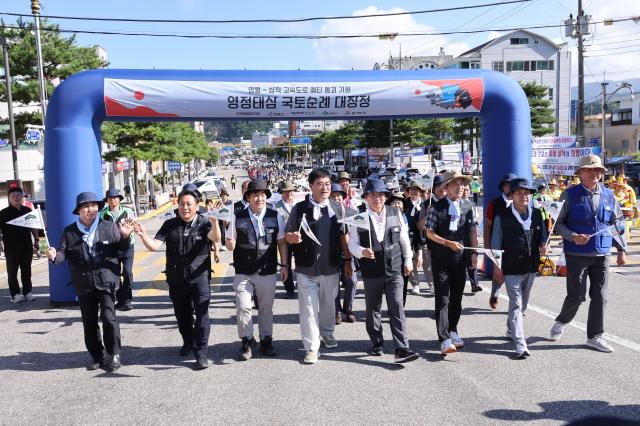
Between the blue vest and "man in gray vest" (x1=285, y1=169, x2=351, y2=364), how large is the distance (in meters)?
2.58

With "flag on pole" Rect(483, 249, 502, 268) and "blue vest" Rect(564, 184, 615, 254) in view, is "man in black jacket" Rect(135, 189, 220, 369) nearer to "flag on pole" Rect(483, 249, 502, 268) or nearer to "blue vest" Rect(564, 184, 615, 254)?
"flag on pole" Rect(483, 249, 502, 268)

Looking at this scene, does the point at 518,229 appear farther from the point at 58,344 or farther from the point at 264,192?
the point at 58,344

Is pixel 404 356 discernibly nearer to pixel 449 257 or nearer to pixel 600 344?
pixel 449 257

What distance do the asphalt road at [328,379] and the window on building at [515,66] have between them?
2406 inches

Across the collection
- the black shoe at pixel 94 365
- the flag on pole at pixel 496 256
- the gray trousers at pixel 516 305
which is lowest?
the black shoe at pixel 94 365

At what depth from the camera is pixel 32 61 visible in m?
22.8

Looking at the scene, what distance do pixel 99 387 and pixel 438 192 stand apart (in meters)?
4.82

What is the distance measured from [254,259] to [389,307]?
1.54 metres

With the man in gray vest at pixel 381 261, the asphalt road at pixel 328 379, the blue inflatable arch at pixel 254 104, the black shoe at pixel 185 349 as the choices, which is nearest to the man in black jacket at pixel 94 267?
the asphalt road at pixel 328 379

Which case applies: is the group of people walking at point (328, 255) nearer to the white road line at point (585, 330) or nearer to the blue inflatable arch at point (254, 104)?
the white road line at point (585, 330)

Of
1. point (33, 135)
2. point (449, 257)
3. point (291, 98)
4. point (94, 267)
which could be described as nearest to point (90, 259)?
point (94, 267)

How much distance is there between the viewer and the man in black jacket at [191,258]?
5781mm

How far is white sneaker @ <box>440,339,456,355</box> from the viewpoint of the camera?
5.80 m

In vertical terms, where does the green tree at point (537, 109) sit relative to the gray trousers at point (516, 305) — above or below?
above
